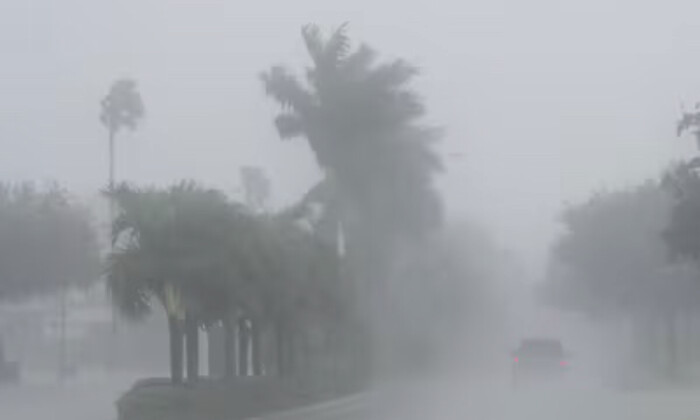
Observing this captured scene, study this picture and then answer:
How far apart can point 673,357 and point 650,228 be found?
16.3 feet

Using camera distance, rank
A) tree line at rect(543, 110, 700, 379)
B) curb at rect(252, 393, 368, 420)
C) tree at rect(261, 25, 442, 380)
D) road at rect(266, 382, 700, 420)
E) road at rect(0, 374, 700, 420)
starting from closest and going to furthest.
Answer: road at rect(266, 382, 700, 420) < road at rect(0, 374, 700, 420) < curb at rect(252, 393, 368, 420) < tree line at rect(543, 110, 700, 379) < tree at rect(261, 25, 442, 380)

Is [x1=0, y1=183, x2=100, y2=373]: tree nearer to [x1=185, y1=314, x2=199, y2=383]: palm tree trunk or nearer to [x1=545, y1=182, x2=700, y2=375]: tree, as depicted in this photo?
[x1=185, y1=314, x2=199, y2=383]: palm tree trunk

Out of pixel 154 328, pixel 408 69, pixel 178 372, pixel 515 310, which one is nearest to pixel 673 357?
pixel 408 69

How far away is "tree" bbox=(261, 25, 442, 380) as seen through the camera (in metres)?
47.0

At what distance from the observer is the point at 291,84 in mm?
47625

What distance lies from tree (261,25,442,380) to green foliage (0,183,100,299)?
7.84 metres

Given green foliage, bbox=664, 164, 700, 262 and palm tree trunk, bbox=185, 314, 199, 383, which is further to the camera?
green foliage, bbox=664, 164, 700, 262

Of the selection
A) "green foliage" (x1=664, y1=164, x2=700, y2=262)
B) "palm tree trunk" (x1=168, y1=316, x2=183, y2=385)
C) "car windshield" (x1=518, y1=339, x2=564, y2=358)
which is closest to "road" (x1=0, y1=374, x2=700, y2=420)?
"car windshield" (x1=518, y1=339, x2=564, y2=358)

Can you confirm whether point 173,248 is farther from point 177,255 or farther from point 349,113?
point 349,113

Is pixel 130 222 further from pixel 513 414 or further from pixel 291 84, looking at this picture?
pixel 291 84

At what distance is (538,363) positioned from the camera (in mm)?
45156

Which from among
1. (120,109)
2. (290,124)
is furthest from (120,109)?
(290,124)

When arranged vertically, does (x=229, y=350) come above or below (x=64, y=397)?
above

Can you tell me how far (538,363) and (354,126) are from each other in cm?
1000
